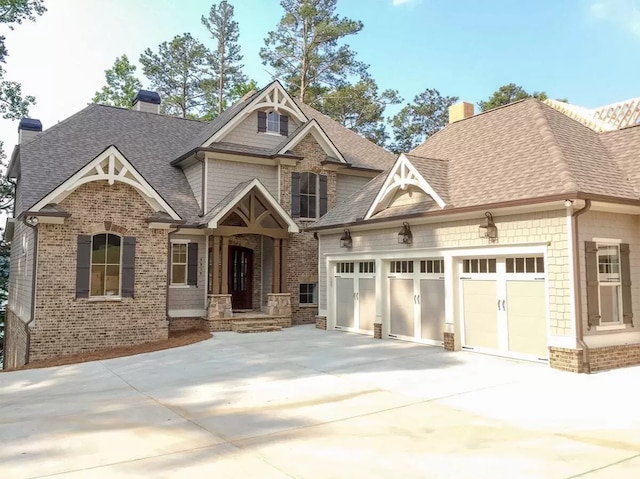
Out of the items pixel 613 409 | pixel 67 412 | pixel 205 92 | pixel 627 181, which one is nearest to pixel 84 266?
pixel 67 412

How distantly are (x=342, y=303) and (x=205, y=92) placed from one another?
2820cm

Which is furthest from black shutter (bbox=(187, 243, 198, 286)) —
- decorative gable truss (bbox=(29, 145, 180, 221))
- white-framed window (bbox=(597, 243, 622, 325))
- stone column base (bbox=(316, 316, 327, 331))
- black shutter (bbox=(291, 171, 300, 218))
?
white-framed window (bbox=(597, 243, 622, 325))

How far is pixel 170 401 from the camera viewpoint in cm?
723

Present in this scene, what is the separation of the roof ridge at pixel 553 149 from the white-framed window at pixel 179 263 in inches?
446

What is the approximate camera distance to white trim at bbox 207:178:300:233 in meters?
15.7

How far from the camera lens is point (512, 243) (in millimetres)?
10141

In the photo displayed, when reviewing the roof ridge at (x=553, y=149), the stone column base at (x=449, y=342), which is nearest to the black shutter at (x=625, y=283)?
the roof ridge at (x=553, y=149)

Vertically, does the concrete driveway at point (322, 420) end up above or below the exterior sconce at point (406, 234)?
below

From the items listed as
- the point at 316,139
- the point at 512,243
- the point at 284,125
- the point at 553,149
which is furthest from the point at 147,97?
the point at 512,243

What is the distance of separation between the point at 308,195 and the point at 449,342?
8953 millimetres

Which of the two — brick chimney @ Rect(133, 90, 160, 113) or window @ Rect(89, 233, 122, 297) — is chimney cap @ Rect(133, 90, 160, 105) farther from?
window @ Rect(89, 233, 122, 297)

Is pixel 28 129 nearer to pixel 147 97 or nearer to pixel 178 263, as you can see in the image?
pixel 147 97

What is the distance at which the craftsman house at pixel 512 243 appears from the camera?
934 centimetres

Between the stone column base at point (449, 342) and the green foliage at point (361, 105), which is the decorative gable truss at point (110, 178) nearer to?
the stone column base at point (449, 342)
